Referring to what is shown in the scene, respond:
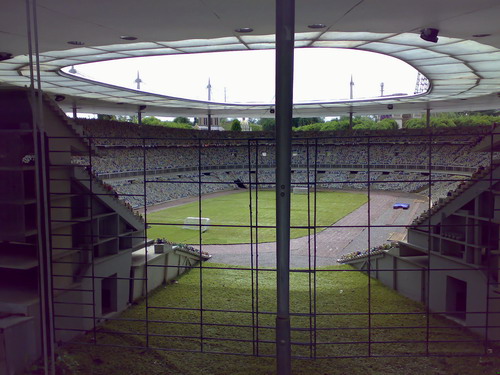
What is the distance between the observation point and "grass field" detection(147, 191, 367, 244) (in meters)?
21.8

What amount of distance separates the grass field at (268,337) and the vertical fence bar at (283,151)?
59.4 inches

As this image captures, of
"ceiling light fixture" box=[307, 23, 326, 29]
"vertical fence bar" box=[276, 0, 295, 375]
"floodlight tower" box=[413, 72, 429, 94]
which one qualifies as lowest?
"vertical fence bar" box=[276, 0, 295, 375]

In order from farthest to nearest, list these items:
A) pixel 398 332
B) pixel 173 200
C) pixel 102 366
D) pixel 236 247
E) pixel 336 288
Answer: pixel 173 200, pixel 236 247, pixel 336 288, pixel 398 332, pixel 102 366

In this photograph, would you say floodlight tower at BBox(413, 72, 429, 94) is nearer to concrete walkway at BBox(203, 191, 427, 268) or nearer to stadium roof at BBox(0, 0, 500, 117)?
stadium roof at BBox(0, 0, 500, 117)

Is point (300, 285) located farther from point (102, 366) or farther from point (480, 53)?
point (480, 53)

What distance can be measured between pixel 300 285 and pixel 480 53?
27.1 feet

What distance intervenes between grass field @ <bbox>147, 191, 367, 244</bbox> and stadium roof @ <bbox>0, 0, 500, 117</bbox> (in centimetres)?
622

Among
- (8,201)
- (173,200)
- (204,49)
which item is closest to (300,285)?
(204,49)

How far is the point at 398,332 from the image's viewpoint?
10.3m

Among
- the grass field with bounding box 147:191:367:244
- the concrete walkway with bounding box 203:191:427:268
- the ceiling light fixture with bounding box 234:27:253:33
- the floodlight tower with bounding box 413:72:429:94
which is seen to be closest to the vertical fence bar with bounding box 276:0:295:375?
the ceiling light fixture with bounding box 234:27:253:33

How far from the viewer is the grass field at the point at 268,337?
8375 millimetres

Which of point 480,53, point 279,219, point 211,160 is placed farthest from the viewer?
point 211,160

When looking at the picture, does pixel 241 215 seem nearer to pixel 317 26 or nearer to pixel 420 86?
pixel 420 86

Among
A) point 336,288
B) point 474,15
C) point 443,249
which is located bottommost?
point 336,288
